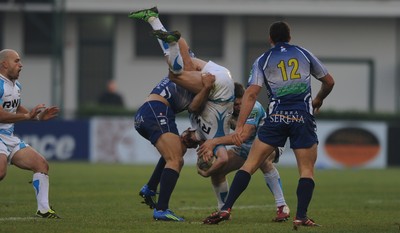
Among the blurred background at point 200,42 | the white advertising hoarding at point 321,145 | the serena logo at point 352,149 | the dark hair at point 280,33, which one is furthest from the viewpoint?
the blurred background at point 200,42

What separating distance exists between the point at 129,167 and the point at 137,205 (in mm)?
11797

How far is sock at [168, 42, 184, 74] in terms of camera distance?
42.8 feet

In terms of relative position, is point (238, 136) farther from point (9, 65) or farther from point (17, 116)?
point (9, 65)

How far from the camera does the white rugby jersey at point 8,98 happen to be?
13.4 metres

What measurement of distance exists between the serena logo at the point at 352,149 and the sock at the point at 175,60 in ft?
60.3

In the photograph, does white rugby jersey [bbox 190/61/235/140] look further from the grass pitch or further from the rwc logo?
the rwc logo

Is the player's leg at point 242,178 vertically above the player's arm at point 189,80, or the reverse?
the player's arm at point 189,80

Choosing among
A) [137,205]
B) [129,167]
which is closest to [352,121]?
[129,167]

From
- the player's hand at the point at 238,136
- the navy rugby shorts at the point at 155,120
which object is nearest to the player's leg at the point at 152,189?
the navy rugby shorts at the point at 155,120

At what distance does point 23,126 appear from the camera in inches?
1195

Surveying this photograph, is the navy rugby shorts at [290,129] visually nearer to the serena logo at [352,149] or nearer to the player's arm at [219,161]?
the player's arm at [219,161]

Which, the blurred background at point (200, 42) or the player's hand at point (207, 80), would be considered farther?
the blurred background at point (200, 42)

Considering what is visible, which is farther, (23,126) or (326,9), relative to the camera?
(326,9)

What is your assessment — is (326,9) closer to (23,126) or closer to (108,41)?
(108,41)
